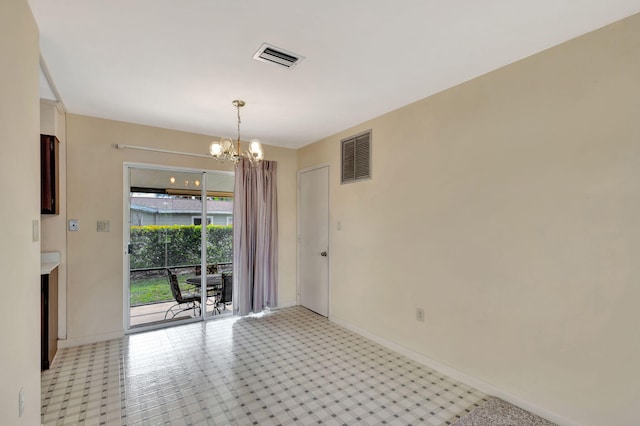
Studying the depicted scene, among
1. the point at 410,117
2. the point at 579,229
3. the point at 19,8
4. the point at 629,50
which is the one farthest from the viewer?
the point at 410,117

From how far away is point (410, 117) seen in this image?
10.1ft

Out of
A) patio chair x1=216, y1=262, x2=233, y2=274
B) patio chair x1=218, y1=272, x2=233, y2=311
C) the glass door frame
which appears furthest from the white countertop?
patio chair x1=218, y1=272, x2=233, y2=311

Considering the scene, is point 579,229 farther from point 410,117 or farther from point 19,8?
point 19,8

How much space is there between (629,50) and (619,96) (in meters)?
0.27

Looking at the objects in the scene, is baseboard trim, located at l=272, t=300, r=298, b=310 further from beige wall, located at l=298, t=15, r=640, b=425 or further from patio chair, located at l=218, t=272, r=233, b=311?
beige wall, located at l=298, t=15, r=640, b=425

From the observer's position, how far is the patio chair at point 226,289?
4426 millimetres

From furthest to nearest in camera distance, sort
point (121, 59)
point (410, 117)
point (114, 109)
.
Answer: point (114, 109)
point (410, 117)
point (121, 59)

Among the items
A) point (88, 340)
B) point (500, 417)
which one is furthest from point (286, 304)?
point (500, 417)

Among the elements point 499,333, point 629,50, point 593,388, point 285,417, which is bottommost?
point 285,417

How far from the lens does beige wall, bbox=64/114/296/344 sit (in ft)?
11.2

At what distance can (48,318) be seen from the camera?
281cm

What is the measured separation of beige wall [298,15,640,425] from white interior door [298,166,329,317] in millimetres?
1250

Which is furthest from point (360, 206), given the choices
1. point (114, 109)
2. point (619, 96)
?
point (114, 109)

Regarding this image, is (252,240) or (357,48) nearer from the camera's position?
(357,48)
